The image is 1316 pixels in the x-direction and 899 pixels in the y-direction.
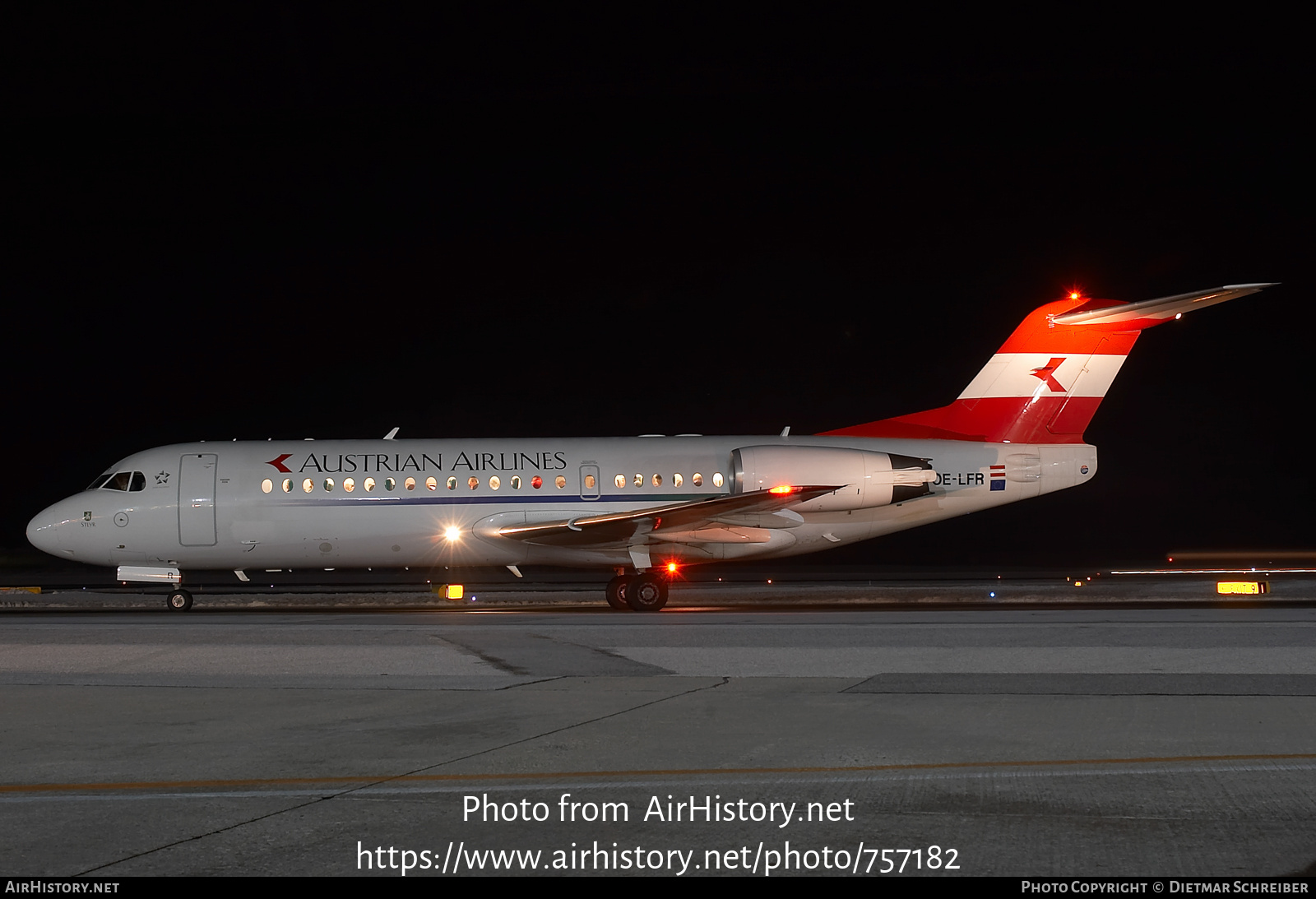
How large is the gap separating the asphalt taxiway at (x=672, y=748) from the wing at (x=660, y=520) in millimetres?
6155

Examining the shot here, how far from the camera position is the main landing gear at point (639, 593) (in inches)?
808

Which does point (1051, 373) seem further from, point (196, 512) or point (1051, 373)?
point (196, 512)

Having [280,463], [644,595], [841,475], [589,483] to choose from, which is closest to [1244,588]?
[841,475]

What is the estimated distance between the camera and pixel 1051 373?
23.4 meters

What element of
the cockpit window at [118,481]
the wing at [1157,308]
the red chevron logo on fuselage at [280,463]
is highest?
the wing at [1157,308]

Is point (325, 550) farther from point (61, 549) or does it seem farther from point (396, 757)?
point (396, 757)

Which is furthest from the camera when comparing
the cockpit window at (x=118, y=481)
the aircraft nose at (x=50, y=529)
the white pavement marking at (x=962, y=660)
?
the cockpit window at (x=118, y=481)

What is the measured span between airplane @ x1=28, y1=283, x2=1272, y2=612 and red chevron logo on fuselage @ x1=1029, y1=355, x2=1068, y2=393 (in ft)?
4.01

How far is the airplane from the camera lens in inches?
849

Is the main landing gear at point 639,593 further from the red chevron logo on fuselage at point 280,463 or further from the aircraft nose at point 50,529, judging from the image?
the aircraft nose at point 50,529

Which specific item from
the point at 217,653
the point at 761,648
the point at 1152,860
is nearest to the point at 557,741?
the point at 1152,860

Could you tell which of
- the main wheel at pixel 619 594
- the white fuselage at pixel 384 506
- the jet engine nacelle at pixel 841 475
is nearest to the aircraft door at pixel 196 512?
the white fuselage at pixel 384 506

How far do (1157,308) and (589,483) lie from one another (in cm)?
1128
